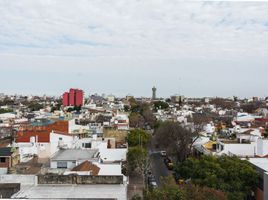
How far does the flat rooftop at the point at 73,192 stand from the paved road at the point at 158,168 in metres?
4.51

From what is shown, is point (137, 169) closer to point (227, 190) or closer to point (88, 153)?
point (88, 153)

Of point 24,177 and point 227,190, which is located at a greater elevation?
point 24,177

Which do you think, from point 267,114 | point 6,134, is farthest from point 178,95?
point 6,134

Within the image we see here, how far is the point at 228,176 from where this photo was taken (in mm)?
7480

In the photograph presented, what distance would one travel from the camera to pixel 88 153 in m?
8.72

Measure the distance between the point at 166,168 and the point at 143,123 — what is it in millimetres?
10633

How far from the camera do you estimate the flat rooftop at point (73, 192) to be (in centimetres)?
465

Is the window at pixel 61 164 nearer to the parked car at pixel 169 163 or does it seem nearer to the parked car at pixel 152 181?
the parked car at pixel 152 181

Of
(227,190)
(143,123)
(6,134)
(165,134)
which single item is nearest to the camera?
(227,190)

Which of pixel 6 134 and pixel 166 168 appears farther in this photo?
pixel 6 134

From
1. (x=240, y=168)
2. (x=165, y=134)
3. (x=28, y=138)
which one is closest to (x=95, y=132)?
(x=165, y=134)

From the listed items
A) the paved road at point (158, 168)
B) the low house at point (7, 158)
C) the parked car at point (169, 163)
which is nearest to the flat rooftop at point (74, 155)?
the low house at point (7, 158)

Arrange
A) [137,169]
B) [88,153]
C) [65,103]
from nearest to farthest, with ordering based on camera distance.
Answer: [88,153]
[137,169]
[65,103]

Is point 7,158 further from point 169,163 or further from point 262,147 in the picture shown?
point 262,147
